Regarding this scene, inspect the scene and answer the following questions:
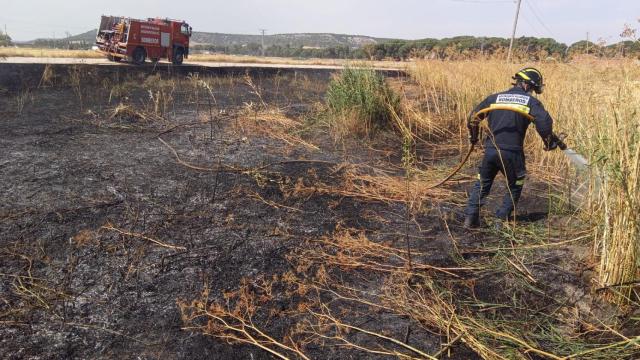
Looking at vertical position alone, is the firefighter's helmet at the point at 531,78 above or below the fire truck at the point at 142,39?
below

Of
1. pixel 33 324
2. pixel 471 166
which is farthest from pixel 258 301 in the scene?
pixel 471 166

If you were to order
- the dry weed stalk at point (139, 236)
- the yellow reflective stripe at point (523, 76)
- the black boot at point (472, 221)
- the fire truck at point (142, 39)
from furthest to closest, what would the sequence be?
the fire truck at point (142, 39)
the black boot at point (472, 221)
the yellow reflective stripe at point (523, 76)
the dry weed stalk at point (139, 236)

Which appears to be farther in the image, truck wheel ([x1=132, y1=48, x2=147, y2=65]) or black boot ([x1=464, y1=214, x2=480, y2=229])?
truck wheel ([x1=132, y1=48, x2=147, y2=65])

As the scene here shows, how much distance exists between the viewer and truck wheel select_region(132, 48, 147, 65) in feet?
55.5

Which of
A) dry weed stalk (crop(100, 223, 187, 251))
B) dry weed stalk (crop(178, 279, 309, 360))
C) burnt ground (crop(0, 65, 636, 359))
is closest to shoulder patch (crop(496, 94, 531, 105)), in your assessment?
burnt ground (crop(0, 65, 636, 359))

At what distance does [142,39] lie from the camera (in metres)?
17.0

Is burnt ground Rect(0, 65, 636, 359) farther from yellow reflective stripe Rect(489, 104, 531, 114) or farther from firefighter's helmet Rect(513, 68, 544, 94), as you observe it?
firefighter's helmet Rect(513, 68, 544, 94)

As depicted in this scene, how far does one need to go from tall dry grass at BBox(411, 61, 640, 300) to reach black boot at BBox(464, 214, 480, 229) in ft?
3.08

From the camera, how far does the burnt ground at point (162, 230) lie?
8.59 feet

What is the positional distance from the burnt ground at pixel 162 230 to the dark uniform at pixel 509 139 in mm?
398

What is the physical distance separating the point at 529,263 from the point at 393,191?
5.96 ft

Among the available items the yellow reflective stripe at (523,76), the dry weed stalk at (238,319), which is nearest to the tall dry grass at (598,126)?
the yellow reflective stripe at (523,76)

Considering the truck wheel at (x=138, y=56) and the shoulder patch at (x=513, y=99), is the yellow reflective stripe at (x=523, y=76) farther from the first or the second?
the truck wheel at (x=138, y=56)

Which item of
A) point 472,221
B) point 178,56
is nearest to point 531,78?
point 472,221
